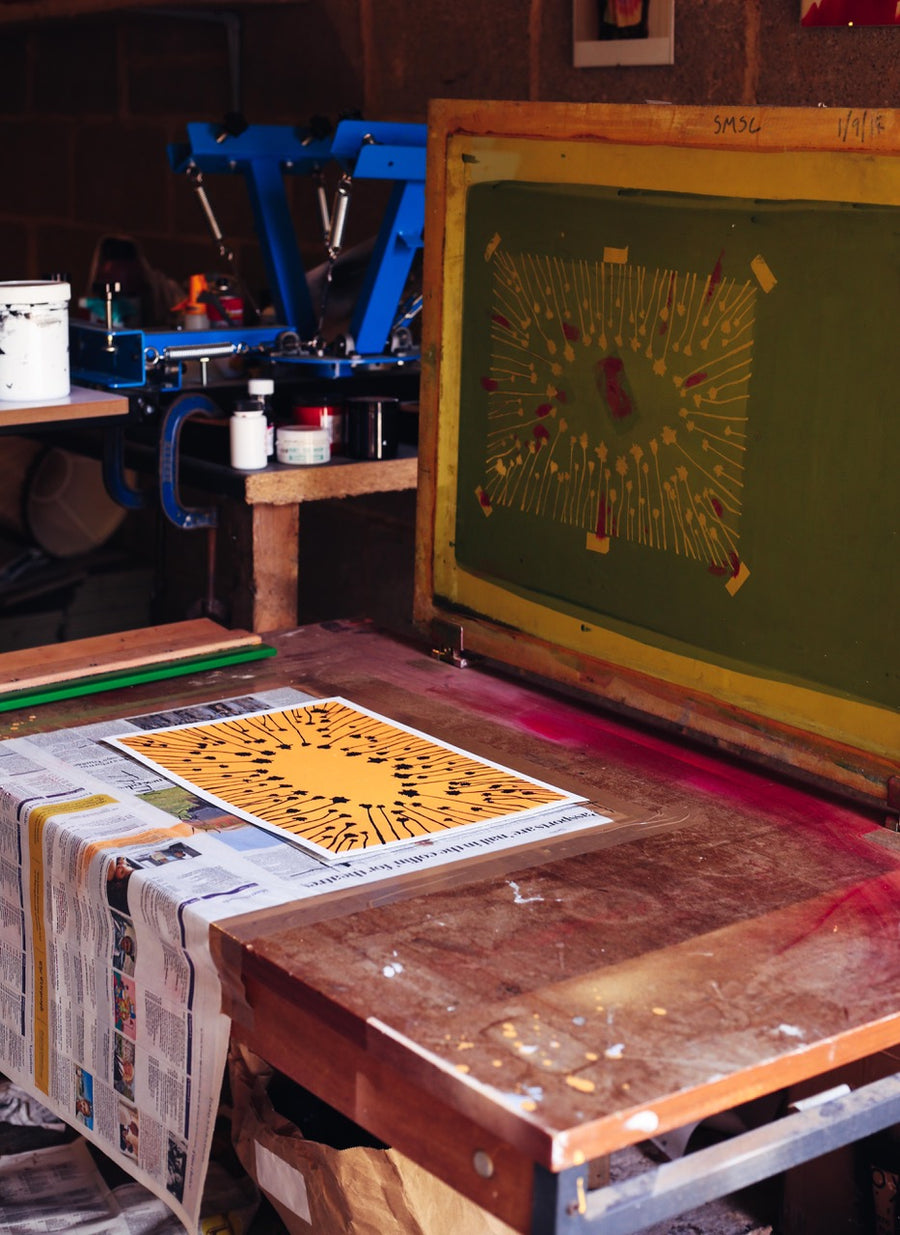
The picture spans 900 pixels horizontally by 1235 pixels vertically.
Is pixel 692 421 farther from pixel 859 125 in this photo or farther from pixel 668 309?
pixel 859 125

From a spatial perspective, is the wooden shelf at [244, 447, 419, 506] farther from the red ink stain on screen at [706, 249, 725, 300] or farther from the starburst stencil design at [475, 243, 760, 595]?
the red ink stain on screen at [706, 249, 725, 300]

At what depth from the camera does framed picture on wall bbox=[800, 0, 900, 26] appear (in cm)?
183

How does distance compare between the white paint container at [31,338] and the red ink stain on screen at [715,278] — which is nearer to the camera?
the red ink stain on screen at [715,278]

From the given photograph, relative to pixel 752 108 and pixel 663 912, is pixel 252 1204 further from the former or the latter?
pixel 752 108

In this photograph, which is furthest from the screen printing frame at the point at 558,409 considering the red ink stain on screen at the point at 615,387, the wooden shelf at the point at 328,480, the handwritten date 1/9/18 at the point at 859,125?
the wooden shelf at the point at 328,480

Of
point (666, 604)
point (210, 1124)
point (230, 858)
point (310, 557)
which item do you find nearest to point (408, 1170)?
point (210, 1124)

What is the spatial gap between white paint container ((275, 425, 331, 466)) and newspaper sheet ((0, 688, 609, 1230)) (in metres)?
0.80

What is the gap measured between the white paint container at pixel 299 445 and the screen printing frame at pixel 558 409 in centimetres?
39

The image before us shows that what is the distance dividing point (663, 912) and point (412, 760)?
1.17ft

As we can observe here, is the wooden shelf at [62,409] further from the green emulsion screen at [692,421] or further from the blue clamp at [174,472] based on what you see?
the green emulsion screen at [692,421]

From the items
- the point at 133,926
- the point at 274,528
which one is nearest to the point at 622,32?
the point at 274,528

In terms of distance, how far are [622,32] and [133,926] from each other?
1569 millimetres

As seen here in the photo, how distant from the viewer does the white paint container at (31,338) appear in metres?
2.07

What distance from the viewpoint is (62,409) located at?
6.85 ft
